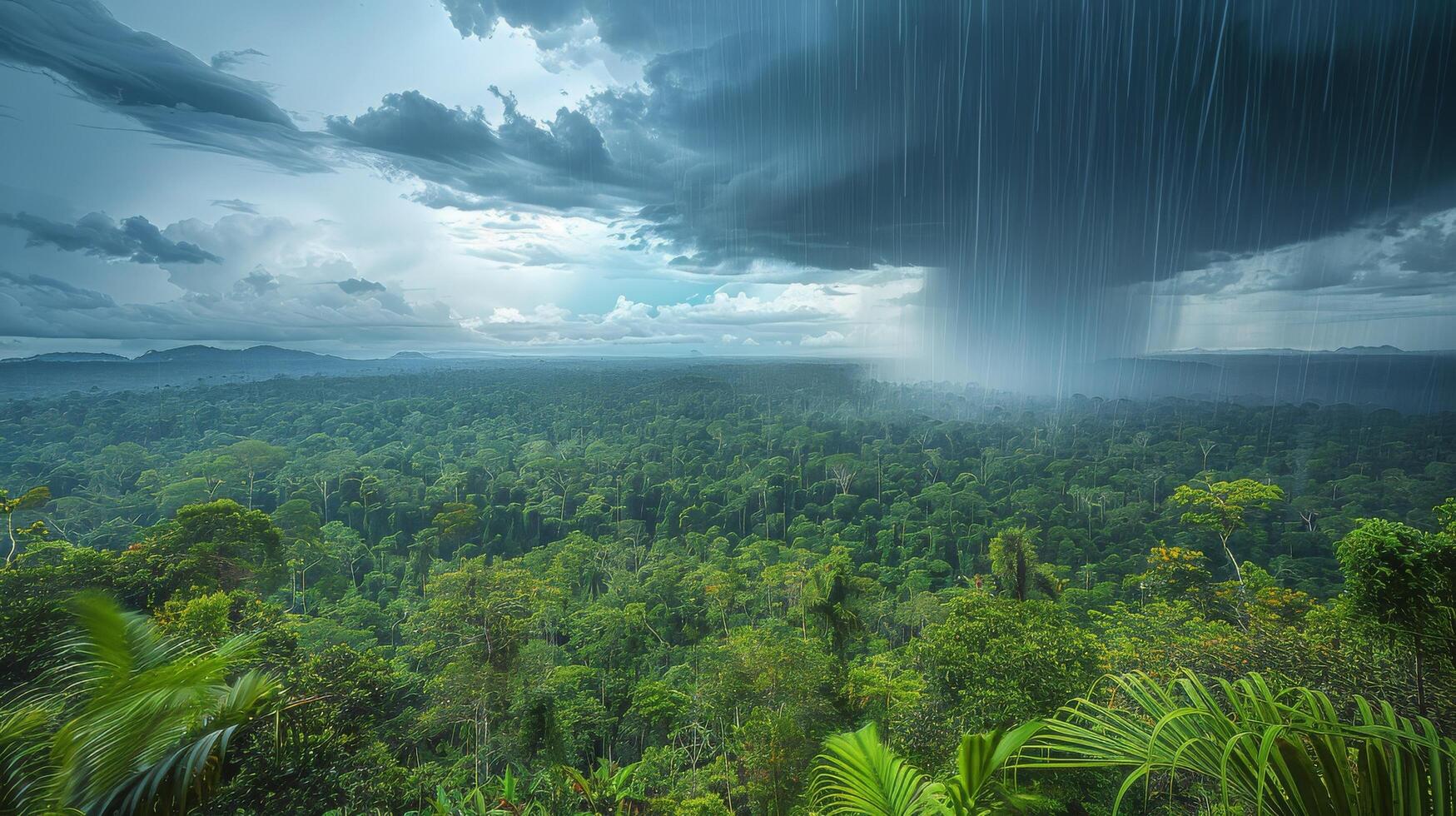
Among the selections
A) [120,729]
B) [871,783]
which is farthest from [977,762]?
[120,729]

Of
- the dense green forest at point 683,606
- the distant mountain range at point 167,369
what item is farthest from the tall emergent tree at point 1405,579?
the distant mountain range at point 167,369

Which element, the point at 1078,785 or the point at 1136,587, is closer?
the point at 1078,785

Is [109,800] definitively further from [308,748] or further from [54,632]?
[54,632]

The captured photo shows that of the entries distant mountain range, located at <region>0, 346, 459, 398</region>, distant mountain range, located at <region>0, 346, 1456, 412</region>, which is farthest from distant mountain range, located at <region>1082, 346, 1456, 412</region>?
distant mountain range, located at <region>0, 346, 459, 398</region>

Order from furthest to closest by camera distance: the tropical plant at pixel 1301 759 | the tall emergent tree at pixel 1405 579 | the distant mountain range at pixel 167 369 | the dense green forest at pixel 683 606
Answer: the distant mountain range at pixel 167 369 < the tall emergent tree at pixel 1405 579 < the dense green forest at pixel 683 606 < the tropical plant at pixel 1301 759

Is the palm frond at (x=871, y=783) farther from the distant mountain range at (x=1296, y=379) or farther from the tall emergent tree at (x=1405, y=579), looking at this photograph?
the distant mountain range at (x=1296, y=379)

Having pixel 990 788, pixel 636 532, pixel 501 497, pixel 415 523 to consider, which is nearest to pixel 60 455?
pixel 415 523
